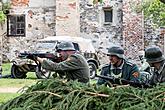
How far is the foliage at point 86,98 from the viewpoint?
377 centimetres

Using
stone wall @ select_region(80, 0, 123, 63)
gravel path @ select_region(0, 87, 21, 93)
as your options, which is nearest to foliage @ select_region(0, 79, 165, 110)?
gravel path @ select_region(0, 87, 21, 93)

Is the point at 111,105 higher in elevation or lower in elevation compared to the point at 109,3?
lower

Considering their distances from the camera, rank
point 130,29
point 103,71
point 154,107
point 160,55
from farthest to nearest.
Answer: point 130,29
point 103,71
point 160,55
point 154,107

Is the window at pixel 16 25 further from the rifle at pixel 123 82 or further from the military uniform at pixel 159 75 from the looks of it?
the military uniform at pixel 159 75

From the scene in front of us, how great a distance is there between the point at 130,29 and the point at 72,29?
3052mm

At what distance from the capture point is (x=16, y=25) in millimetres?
28938

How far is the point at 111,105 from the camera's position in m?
3.78

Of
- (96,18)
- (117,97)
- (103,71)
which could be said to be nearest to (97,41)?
(96,18)

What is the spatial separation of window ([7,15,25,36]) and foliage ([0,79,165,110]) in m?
24.7

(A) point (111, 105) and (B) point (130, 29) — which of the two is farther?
(B) point (130, 29)

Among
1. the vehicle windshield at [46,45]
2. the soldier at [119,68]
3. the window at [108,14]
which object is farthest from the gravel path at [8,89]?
the window at [108,14]

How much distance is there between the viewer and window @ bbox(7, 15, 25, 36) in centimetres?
2873

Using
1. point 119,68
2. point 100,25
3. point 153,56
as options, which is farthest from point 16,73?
point 153,56

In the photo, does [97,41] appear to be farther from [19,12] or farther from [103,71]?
[103,71]
